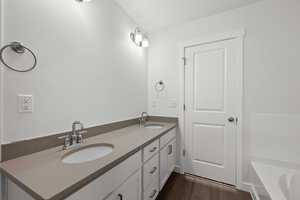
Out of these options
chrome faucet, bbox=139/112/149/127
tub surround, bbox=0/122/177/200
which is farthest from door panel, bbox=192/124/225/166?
tub surround, bbox=0/122/177/200

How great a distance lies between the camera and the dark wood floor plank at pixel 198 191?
5.04 feet

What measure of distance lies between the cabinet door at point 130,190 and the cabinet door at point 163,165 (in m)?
0.50

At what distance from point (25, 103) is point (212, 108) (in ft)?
6.56

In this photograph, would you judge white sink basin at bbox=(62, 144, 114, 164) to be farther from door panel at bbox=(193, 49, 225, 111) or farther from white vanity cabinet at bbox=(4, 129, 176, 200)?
door panel at bbox=(193, 49, 225, 111)

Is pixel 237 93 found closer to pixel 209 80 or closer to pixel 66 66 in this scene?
pixel 209 80

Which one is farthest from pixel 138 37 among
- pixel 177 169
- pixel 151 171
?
pixel 177 169

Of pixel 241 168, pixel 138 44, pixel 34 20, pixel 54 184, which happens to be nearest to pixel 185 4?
pixel 138 44

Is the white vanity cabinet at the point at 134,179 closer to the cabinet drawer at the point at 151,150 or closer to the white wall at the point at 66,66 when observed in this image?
the cabinet drawer at the point at 151,150

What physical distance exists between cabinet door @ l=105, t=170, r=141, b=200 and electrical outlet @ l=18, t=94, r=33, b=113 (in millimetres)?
782

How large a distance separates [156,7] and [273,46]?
4.98 feet

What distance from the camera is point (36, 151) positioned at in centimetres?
88

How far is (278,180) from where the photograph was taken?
1214mm

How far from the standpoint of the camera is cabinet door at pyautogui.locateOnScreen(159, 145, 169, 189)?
1497 mm

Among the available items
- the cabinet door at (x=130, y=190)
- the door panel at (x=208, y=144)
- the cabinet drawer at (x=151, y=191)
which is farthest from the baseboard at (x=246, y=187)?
the cabinet door at (x=130, y=190)
